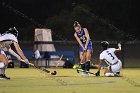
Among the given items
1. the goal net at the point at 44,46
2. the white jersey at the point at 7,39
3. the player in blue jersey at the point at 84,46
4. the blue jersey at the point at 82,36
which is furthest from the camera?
the goal net at the point at 44,46

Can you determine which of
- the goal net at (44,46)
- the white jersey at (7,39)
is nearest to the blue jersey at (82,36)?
the white jersey at (7,39)

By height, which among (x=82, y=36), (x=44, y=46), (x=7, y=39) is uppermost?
(x=44, y=46)

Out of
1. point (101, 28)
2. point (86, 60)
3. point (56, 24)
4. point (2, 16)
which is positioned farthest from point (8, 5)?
point (86, 60)

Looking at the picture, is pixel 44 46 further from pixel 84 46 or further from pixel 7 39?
pixel 7 39

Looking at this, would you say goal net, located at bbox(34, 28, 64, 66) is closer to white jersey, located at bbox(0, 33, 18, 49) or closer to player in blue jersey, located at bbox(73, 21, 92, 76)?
player in blue jersey, located at bbox(73, 21, 92, 76)

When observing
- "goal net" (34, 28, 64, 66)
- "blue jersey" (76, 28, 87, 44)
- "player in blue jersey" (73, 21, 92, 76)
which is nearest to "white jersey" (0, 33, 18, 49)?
"player in blue jersey" (73, 21, 92, 76)

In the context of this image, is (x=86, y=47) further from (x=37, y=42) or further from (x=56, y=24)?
(x=56, y=24)

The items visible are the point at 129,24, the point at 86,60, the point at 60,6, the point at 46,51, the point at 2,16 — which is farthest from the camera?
the point at 60,6

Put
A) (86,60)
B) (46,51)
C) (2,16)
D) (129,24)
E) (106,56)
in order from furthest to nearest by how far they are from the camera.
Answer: (2,16), (129,24), (46,51), (86,60), (106,56)

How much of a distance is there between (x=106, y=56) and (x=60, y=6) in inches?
1356

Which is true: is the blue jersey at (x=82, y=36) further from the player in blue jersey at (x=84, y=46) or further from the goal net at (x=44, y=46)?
the goal net at (x=44, y=46)

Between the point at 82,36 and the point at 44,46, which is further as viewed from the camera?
the point at 44,46

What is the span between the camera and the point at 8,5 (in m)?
48.2

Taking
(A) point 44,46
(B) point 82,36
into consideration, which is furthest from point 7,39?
(A) point 44,46
